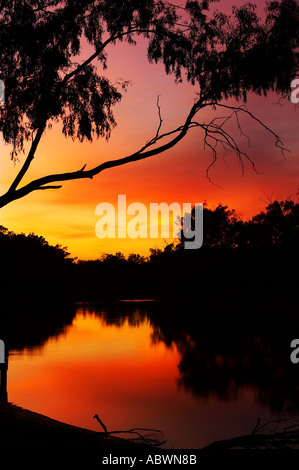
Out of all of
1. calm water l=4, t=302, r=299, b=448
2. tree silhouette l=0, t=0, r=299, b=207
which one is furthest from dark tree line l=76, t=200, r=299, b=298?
tree silhouette l=0, t=0, r=299, b=207

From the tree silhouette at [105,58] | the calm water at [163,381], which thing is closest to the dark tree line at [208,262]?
the calm water at [163,381]

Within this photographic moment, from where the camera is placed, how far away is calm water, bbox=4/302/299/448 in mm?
13117

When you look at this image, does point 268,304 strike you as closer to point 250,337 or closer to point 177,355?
point 250,337

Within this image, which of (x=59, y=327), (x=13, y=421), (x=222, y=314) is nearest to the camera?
(x=13, y=421)

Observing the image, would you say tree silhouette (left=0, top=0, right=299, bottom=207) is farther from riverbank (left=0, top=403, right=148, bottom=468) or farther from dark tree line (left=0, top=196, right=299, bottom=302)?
dark tree line (left=0, top=196, right=299, bottom=302)

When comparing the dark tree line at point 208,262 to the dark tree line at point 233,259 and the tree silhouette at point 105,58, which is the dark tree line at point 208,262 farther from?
the tree silhouette at point 105,58

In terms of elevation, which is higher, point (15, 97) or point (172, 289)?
point (15, 97)

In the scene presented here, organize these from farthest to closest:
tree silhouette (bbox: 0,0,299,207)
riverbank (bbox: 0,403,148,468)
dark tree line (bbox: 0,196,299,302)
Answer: dark tree line (bbox: 0,196,299,302)
tree silhouette (bbox: 0,0,299,207)
riverbank (bbox: 0,403,148,468)

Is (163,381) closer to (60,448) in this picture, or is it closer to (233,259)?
(60,448)

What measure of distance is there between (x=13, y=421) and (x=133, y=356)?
15488 millimetres

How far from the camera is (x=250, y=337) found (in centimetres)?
2717

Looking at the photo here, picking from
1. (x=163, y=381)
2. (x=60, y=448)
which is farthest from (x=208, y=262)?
(x=60, y=448)

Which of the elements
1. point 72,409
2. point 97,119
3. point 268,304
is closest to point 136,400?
point 72,409

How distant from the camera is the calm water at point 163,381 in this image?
1312 cm
